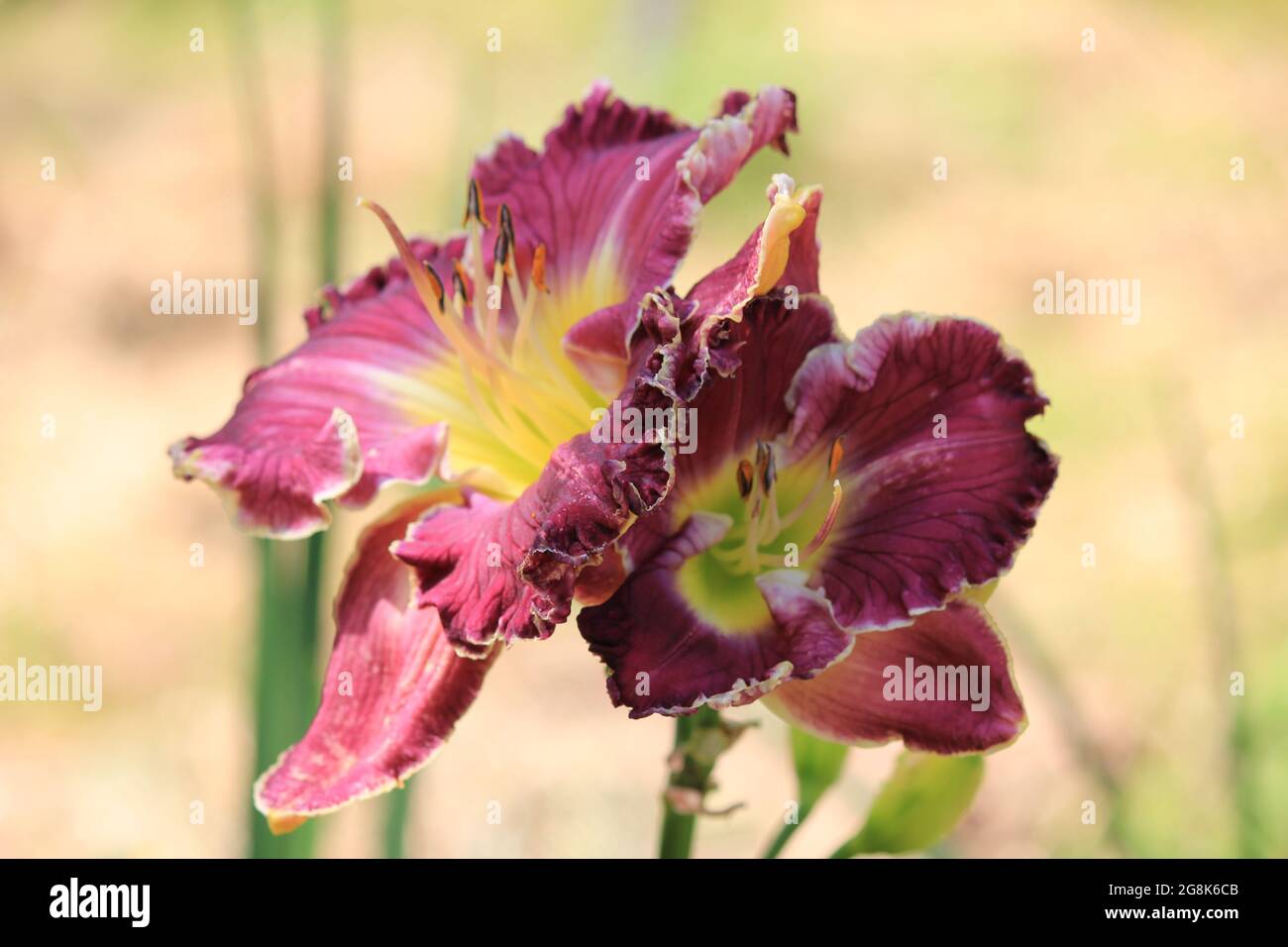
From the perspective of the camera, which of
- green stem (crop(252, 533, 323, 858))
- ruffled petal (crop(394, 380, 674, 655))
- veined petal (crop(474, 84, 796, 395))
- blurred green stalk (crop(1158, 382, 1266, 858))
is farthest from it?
blurred green stalk (crop(1158, 382, 1266, 858))

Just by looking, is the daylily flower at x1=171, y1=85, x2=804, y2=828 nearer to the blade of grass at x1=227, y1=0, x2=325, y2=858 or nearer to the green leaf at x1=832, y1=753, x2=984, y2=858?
the blade of grass at x1=227, y1=0, x2=325, y2=858

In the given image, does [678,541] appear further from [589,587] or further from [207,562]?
[207,562]

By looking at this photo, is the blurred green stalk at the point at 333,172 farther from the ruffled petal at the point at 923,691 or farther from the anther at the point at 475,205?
the ruffled petal at the point at 923,691

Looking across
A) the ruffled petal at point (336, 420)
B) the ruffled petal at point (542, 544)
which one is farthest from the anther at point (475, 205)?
the ruffled petal at point (542, 544)

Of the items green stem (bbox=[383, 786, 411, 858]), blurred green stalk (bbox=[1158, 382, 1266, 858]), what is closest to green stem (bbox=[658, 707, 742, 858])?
green stem (bbox=[383, 786, 411, 858])

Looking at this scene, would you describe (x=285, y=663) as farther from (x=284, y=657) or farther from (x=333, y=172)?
(x=333, y=172)

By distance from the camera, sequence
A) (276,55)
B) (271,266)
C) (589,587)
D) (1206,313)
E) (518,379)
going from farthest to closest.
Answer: (276,55) → (1206,313) → (271,266) → (518,379) → (589,587)
